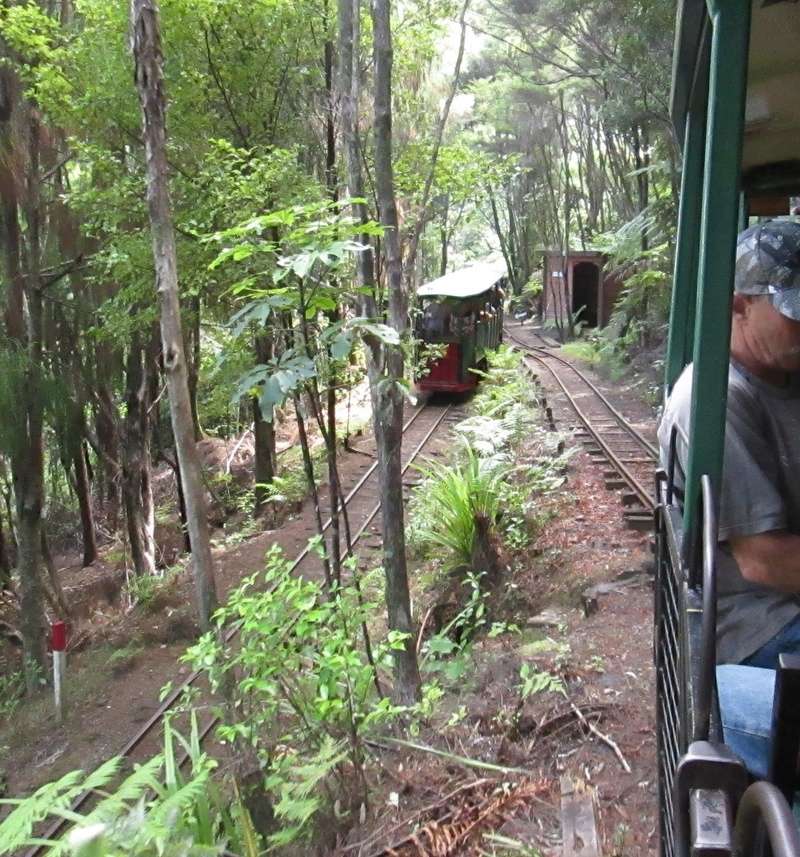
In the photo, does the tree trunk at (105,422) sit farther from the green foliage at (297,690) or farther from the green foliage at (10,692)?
the green foliage at (297,690)

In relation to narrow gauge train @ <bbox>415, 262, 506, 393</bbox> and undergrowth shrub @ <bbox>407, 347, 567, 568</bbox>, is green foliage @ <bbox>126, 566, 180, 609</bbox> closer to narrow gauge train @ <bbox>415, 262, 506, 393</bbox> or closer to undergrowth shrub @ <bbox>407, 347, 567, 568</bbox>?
undergrowth shrub @ <bbox>407, 347, 567, 568</bbox>

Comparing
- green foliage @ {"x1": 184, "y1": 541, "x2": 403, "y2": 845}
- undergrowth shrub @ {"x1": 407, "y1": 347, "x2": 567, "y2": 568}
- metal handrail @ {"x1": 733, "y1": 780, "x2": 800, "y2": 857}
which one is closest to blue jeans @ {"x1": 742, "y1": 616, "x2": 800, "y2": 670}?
metal handrail @ {"x1": 733, "y1": 780, "x2": 800, "y2": 857}

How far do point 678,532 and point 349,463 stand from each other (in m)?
12.5

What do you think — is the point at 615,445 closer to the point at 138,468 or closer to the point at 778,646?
the point at 138,468

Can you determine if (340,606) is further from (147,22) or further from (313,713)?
(147,22)

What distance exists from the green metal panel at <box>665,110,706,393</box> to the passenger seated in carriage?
2.32 ft

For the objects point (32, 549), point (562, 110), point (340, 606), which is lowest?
point (32, 549)

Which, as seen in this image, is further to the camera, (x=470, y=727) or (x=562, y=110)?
(x=562, y=110)

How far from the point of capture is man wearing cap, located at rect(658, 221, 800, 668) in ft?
6.24

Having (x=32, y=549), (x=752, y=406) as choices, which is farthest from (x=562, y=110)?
(x=752, y=406)

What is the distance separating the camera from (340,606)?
13.9 feet

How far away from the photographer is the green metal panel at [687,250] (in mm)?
2625

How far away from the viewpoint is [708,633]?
4.67 feet

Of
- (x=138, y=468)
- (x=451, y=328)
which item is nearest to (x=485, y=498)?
(x=138, y=468)
